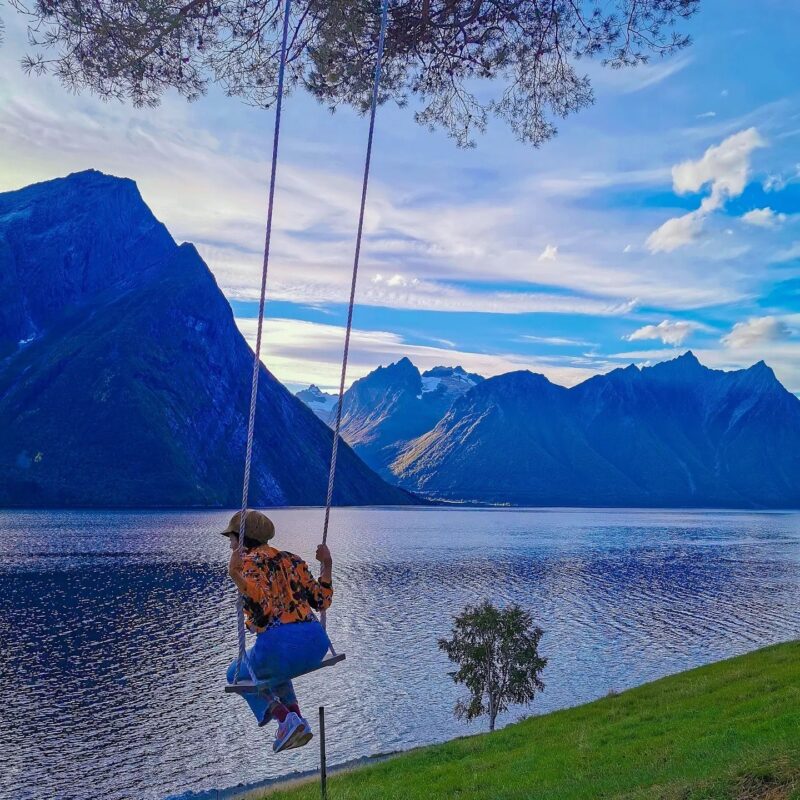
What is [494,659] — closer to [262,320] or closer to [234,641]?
[234,641]

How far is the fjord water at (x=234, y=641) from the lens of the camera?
43.1m

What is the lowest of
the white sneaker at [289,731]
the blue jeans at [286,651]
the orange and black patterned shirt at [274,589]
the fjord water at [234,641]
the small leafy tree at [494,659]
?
the fjord water at [234,641]

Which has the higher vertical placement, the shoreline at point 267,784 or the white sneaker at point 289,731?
the white sneaker at point 289,731

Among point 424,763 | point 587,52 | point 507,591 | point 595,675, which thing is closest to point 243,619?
point 587,52

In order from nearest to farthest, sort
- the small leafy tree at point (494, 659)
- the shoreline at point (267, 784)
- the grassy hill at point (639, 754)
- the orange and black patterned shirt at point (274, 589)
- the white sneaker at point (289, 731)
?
the orange and black patterned shirt at point (274, 589), the white sneaker at point (289, 731), the grassy hill at point (639, 754), the shoreline at point (267, 784), the small leafy tree at point (494, 659)

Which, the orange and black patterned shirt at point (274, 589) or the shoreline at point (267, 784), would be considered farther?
the shoreline at point (267, 784)

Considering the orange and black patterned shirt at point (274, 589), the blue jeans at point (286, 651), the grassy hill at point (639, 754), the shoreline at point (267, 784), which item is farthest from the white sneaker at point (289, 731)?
the shoreline at point (267, 784)

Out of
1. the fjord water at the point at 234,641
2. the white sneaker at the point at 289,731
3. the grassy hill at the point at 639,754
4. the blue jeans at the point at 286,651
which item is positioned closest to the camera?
the blue jeans at the point at 286,651

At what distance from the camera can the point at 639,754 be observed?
17969 mm

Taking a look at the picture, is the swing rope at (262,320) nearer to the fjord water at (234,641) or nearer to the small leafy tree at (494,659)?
the fjord water at (234,641)

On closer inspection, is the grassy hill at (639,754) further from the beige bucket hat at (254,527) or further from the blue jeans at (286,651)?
the beige bucket hat at (254,527)

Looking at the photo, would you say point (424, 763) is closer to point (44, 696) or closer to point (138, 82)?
point (138, 82)

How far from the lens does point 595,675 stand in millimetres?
59250

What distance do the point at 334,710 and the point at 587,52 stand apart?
47.0 m
